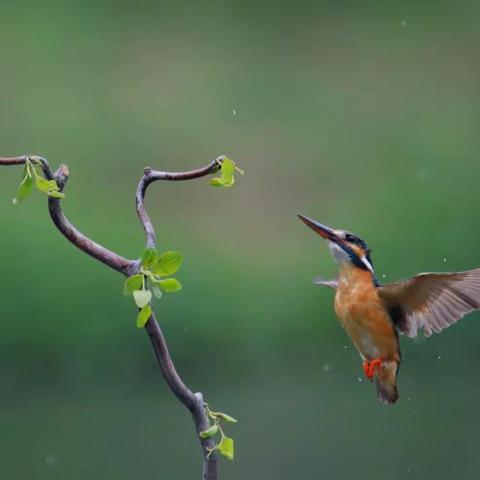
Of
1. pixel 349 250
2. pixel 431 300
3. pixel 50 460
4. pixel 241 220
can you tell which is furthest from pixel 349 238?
pixel 241 220

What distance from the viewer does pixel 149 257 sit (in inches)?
43.1

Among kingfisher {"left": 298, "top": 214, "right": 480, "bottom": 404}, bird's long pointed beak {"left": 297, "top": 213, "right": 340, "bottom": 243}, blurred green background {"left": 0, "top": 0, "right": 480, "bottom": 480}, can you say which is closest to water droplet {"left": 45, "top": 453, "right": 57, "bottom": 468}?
blurred green background {"left": 0, "top": 0, "right": 480, "bottom": 480}

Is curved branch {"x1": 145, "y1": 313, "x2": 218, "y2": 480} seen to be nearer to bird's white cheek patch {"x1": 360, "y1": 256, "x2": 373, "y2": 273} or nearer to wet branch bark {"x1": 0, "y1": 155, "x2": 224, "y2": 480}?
wet branch bark {"x1": 0, "y1": 155, "x2": 224, "y2": 480}

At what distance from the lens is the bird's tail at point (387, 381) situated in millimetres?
1883

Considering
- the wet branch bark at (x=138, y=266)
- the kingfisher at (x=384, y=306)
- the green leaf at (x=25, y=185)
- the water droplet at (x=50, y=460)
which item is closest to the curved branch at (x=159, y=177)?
the wet branch bark at (x=138, y=266)

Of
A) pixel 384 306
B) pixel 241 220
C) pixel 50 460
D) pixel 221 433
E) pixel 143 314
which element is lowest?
pixel 50 460

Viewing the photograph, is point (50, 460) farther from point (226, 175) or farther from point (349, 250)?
point (226, 175)

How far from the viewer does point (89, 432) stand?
12.3 feet

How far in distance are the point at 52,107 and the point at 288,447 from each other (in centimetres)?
205

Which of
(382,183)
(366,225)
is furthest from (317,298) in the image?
(382,183)

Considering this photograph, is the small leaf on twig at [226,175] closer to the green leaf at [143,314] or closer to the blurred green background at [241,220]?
the green leaf at [143,314]

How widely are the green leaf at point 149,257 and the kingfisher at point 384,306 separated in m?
0.70

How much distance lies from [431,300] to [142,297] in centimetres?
82

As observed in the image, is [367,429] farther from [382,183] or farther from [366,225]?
[382,183]
